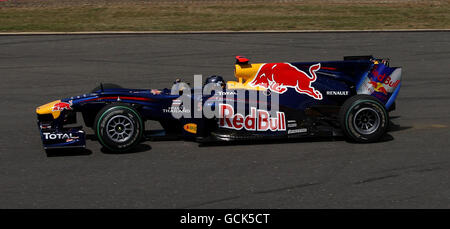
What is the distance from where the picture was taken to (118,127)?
894cm

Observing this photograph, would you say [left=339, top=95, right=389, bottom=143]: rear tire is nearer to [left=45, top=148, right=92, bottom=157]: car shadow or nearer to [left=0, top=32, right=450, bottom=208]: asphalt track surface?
[left=0, top=32, right=450, bottom=208]: asphalt track surface

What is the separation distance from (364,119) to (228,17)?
575 inches

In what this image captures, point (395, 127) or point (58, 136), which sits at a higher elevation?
point (58, 136)

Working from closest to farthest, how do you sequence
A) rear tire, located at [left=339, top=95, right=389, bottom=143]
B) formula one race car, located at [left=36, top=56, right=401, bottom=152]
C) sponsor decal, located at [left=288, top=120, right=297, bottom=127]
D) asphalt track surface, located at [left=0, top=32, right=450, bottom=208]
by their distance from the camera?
1. asphalt track surface, located at [left=0, top=32, right=450, bottom=208]
2. formula one race car, located at [left=36, top=56, right=401, bottom=152]
3. rear tire, located at [left=339, top=95, right=389, bottom=143]
4. sponsor decal, located at [left=288, top=120, right=297, bottom=127]

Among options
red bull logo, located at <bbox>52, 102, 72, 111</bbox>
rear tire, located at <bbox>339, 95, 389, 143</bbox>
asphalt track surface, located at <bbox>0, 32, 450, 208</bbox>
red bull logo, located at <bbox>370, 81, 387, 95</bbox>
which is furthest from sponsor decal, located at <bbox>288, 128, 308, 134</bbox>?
red bull logo, located at <bbox>52, 102, 72, 111</bbox>

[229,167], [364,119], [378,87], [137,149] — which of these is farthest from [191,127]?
[378,87]

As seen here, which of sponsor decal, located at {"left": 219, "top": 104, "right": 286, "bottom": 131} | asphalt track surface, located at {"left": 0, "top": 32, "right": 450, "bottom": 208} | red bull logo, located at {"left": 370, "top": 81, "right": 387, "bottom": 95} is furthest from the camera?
red bull logo, located at {"left": 370, "top": 81, "right": 387, "bottom": 95}

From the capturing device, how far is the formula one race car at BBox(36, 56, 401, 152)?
8.95 meters

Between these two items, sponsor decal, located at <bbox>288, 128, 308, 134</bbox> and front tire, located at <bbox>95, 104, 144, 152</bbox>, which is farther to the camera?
sponsor decal, located at <bbox>288, 128, 308, 134</bbox>

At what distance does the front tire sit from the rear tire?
9.40ft

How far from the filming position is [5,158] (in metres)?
8.86

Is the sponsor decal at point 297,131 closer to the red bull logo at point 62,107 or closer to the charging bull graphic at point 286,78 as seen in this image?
the charging bull graphic at point 286,78

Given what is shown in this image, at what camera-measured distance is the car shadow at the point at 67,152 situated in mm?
9016

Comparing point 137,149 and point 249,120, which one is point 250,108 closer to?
point 249,120
